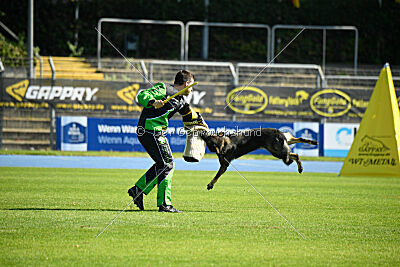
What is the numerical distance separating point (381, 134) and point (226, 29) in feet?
70.3

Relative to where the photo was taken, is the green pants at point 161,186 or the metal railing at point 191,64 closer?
the green pants at point 161,186

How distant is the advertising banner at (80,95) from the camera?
2545 cm

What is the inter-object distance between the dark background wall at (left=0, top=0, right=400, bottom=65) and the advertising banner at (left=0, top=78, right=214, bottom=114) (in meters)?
8.99

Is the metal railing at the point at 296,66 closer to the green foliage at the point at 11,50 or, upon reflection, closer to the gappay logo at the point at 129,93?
the gappay logo at the point at 129,93

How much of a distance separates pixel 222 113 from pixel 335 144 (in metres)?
4.90

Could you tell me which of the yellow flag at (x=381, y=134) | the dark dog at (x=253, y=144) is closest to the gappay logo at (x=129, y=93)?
Result: the yellow flag at (x=381, y=134)

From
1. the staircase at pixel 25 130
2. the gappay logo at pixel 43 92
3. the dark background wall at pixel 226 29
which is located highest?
the dark background wall at pixel 226 29

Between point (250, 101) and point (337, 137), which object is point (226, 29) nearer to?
point (250, 101)

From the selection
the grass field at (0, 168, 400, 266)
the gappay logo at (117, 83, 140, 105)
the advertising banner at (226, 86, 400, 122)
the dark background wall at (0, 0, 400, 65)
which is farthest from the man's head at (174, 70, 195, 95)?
the dark background wall at (0, 0, 400, 65)

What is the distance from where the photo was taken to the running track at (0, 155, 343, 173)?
67.1ft

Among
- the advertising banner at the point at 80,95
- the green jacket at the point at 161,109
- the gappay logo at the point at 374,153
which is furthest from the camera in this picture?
the advertising banner at the point at 80,95

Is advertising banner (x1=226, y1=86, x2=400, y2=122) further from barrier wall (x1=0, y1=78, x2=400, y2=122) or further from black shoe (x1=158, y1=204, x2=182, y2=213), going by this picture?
black shoe (x1=158, y1=204, x2=182, y2=213)

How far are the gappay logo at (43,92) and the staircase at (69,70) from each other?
238cm

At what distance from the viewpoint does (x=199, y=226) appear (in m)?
8.54
